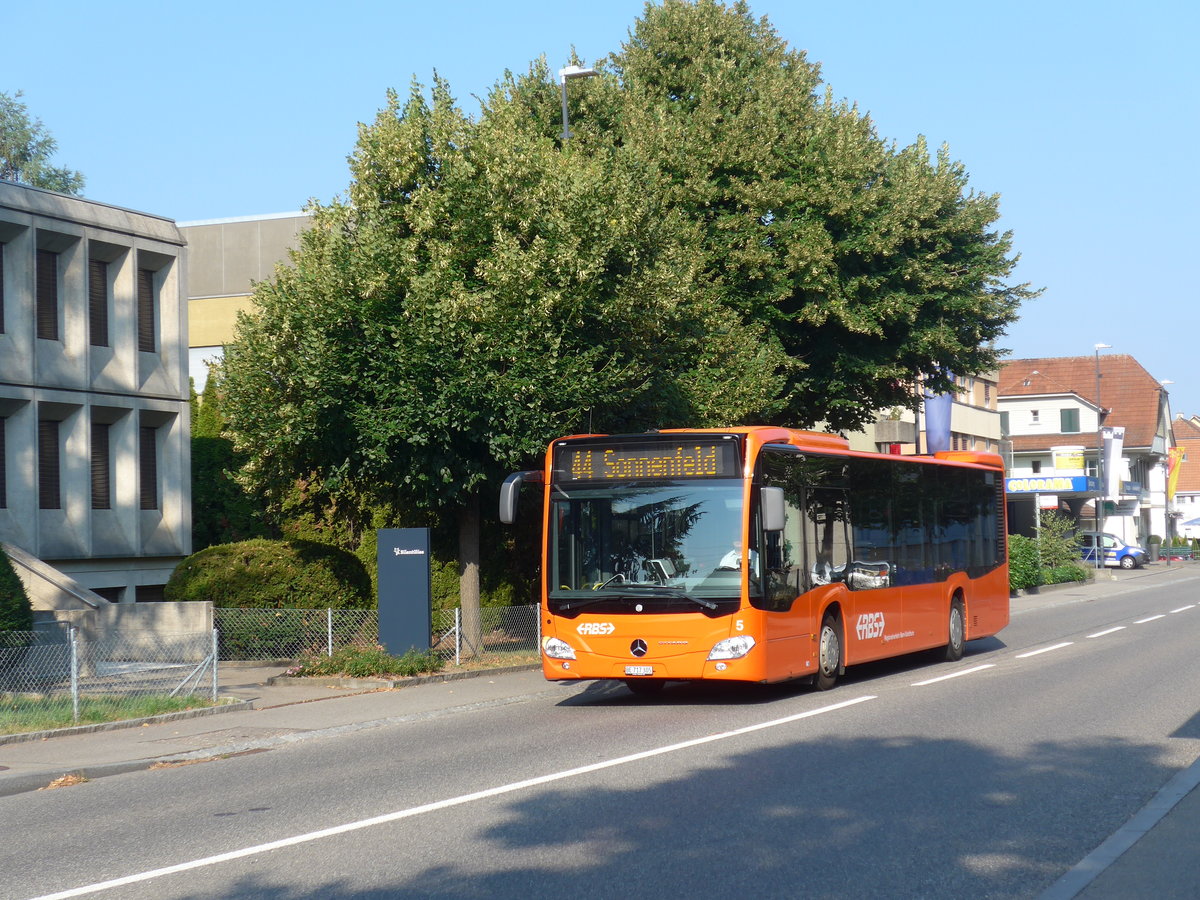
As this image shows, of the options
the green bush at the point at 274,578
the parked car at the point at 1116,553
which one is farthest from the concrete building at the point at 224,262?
the parked car at the point at 1116,553

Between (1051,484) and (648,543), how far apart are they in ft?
143

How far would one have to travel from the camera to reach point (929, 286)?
1088 inches

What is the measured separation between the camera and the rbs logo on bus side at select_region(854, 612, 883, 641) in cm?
1684

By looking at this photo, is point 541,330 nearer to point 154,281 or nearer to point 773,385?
point 773,385

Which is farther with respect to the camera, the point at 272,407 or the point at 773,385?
the point at 773,385

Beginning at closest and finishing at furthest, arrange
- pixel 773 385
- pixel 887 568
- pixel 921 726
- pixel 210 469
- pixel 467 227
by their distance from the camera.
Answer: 1. pixel 921 726
2. pixel 887 568
3. pixel 467 227
4. pixel 773 385
5. pixel 210 469

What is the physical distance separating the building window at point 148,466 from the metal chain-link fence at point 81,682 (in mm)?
9612

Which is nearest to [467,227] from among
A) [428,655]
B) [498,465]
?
[498,465]

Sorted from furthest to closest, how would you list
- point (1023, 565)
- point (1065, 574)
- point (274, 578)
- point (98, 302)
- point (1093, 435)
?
point (1093, 435)
point (1065, 574)
point (1023, 565)
point (98, 302)
point (274, 578)

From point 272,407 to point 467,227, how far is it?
12.2 feet

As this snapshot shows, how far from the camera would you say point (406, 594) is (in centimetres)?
1875

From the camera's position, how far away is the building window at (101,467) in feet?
84.1

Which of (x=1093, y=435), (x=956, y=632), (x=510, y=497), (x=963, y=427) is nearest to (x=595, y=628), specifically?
(x=510, y=497)

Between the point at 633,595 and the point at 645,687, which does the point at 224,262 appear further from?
the point at 633,595
